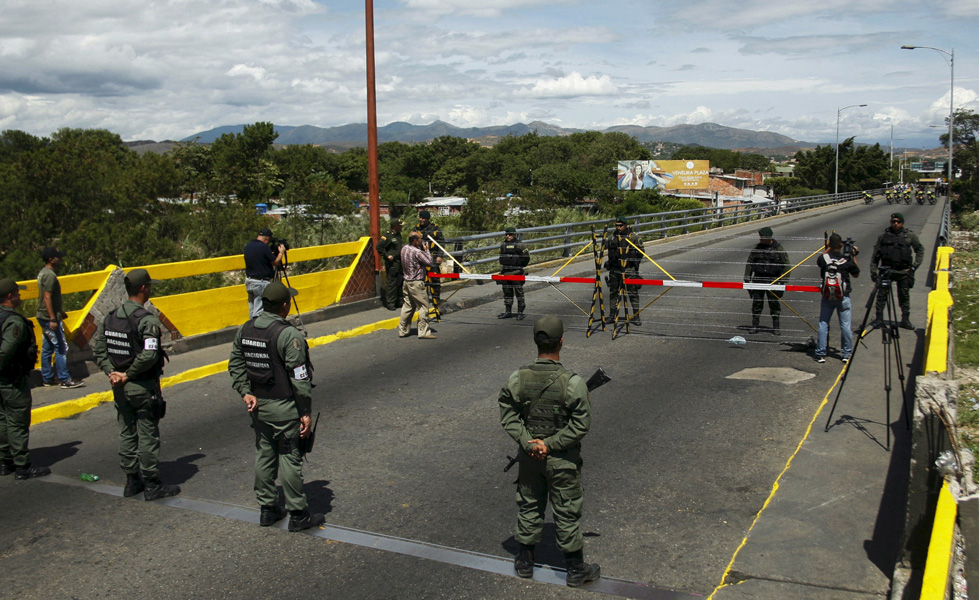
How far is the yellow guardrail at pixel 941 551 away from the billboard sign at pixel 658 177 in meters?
73.2

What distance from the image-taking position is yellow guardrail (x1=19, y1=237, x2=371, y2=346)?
33.2ft

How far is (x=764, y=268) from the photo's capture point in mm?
12125

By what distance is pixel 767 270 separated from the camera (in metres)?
12.1

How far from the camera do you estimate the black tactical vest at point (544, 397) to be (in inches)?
173

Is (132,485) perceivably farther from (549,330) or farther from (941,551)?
(941,551)

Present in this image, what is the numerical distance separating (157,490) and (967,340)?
11971 millimetres

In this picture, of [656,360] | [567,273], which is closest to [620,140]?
[567,273]

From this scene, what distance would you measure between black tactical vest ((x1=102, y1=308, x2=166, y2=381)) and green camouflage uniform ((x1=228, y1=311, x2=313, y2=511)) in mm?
1028

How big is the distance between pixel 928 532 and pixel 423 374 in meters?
6.45

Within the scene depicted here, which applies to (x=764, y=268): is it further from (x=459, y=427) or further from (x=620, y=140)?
(x=620, y=140)

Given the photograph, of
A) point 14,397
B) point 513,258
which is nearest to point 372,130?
point 513,258

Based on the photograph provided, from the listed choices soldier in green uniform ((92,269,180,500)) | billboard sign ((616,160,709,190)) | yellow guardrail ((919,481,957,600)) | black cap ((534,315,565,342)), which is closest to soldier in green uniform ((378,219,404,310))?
soldier in green uniform ((92,269,180,500))

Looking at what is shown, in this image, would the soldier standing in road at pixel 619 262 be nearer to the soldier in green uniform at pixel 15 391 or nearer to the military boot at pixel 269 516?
the military boot at pixel 269 516

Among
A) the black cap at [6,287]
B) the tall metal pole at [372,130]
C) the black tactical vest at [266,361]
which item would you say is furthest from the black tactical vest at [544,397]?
the tall metal pole at [372,130]
